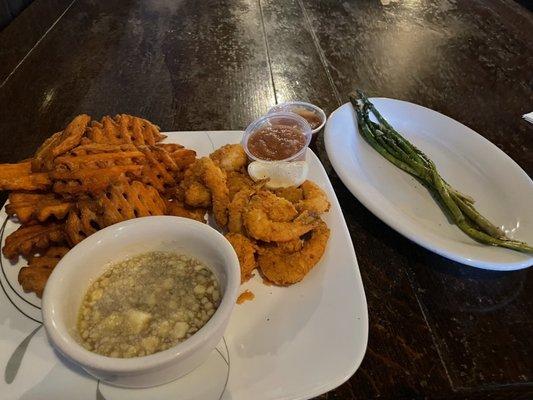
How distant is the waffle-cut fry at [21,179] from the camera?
1.70 metres

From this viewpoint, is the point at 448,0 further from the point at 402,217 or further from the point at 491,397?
the point at 491,397

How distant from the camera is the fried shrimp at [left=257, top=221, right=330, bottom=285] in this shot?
1.57 metres

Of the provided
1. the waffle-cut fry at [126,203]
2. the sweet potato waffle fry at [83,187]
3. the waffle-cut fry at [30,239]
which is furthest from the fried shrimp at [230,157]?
the waffle-cut fry at [30,239]

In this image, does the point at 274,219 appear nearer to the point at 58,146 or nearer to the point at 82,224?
the point at 82,224

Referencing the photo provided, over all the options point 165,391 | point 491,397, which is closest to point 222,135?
point 165,391

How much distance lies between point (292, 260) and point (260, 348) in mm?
355

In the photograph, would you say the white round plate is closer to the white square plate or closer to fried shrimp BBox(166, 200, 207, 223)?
the white square plate

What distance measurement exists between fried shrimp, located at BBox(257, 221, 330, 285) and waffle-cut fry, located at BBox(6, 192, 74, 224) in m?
0.82

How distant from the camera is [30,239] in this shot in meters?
1.59

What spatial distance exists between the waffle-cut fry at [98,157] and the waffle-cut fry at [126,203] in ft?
0.54

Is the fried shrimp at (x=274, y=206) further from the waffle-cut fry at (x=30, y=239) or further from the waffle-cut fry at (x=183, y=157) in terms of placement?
the waffle-cut fry at (x=30, y=239)

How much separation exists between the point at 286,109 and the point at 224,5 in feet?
6.35

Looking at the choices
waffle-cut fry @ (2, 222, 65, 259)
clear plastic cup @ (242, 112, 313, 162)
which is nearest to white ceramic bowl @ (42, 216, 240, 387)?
waffle-cut fry @ (2, 222, 65, 259)

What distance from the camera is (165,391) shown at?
4.23ft
